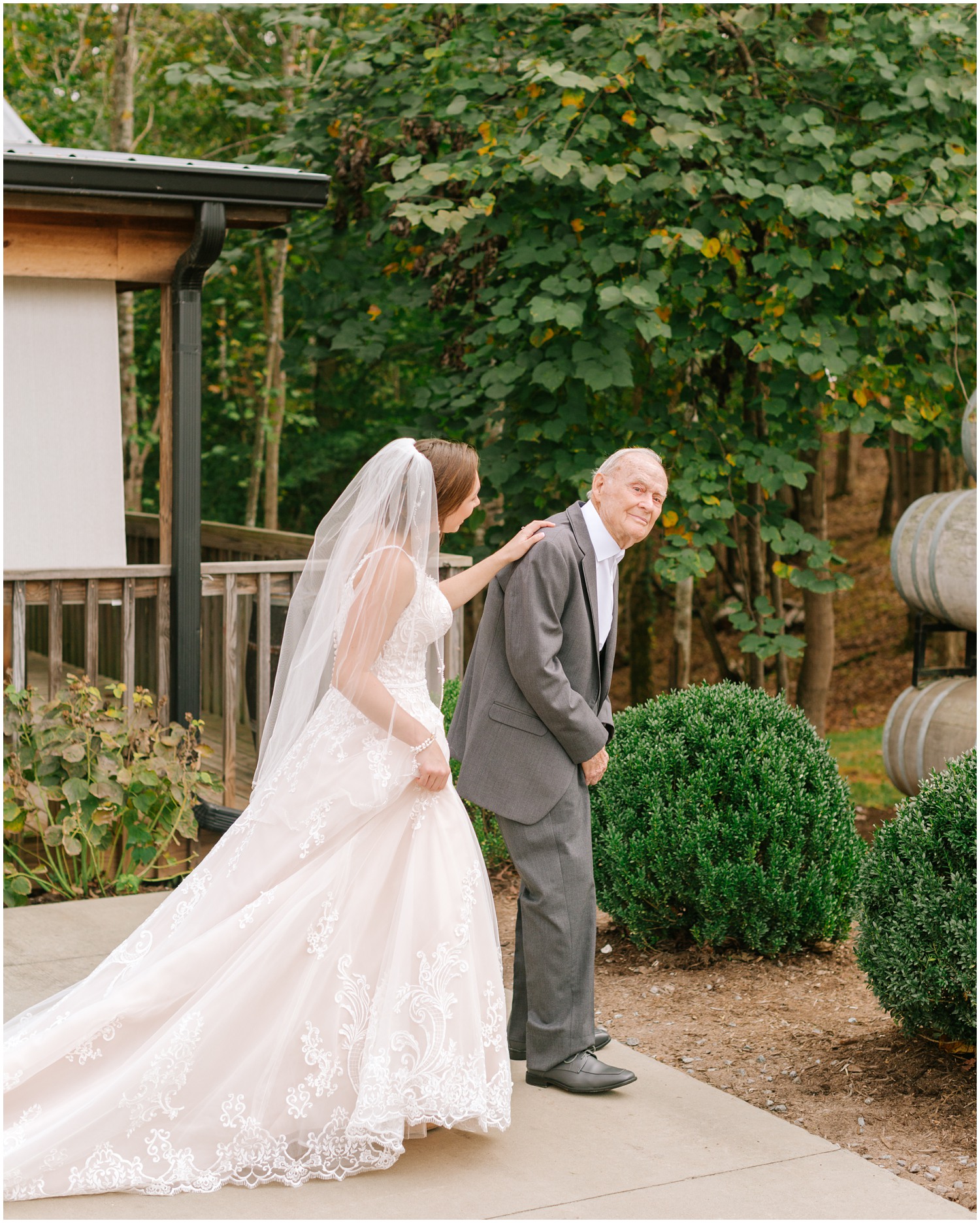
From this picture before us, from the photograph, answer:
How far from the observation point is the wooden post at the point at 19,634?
584 centimetres

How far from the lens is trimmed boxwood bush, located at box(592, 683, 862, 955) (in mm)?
4578

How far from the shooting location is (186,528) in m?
6.36

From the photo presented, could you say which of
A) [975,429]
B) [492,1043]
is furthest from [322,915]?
[975,429]

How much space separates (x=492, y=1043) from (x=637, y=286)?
187 inches

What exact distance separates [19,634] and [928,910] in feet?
14.0

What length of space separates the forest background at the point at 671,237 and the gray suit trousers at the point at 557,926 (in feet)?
12.6

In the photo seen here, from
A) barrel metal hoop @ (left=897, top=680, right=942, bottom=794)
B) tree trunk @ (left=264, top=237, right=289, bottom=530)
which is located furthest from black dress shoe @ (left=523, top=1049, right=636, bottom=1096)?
tree trunk @ (left=264, top=237, right=289, bottom=530)

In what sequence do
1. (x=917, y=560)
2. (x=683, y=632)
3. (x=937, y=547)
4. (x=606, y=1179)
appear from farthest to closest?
(x=683, y=632)
(x=917, y=560)
(x=937, y=547)
(x=606, y=1179)

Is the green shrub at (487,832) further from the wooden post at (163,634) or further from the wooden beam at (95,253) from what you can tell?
the wooden beam at (95,253)

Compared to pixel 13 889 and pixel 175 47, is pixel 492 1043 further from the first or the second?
pixel 175 47

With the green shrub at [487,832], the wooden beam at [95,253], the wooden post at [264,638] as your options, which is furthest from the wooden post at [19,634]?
the green shrub at [487,832]

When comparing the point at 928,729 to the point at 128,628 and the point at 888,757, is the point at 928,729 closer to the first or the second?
the point at 888,757

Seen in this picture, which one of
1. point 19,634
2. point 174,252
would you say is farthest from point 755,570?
point 19,634

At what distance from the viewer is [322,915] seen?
3188 millimetres
